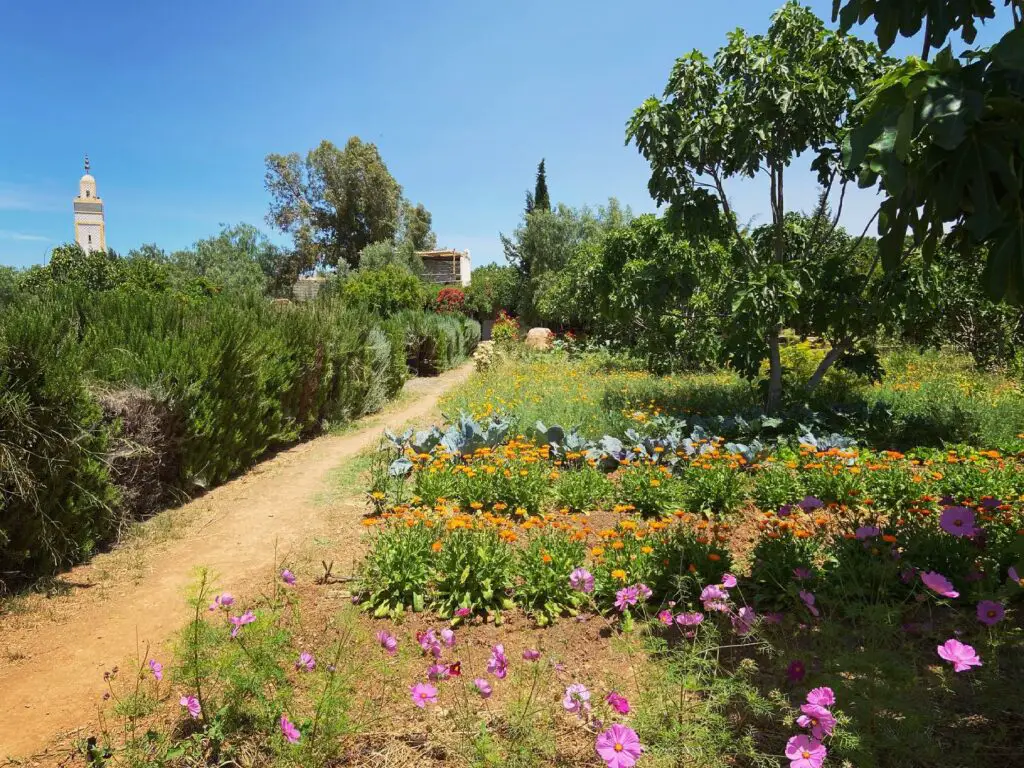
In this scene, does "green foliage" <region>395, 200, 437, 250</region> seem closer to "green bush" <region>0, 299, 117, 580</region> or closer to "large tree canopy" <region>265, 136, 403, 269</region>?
"large tree canopy" <region>265, 136, 403, 269</region>

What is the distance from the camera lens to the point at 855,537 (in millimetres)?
3266

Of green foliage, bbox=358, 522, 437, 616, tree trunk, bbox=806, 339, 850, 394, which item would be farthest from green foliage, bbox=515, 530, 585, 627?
tree trunk, bbox=806, 339, 850, 394

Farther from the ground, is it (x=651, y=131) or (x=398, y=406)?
(x=651, y=131)

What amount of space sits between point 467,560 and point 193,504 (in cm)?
350

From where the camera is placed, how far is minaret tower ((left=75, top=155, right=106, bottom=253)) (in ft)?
207

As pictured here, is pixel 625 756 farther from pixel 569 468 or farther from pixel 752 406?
pixel 752 406

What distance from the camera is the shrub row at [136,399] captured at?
361 cm

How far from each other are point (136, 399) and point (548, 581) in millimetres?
3677

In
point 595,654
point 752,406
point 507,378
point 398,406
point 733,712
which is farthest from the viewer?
point 507,378

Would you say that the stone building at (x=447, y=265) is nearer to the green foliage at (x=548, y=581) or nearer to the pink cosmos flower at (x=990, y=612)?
the green foliage at (x=548, y=581)

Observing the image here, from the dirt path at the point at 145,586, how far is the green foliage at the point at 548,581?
144 centimetres

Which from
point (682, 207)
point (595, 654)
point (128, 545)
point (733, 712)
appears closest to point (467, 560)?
point (595, 654)

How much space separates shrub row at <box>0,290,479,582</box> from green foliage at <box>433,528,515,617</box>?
2.54m

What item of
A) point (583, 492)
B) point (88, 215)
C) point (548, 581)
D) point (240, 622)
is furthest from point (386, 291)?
point (88, 215)
